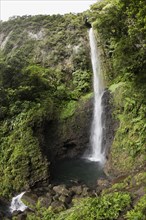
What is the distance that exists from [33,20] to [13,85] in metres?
14.6

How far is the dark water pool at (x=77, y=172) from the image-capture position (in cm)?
1567

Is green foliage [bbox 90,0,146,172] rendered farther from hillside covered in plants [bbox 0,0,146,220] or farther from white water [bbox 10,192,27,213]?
white water [bbox 10,192,27,213]

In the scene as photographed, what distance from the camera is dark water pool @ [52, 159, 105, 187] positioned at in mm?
15666

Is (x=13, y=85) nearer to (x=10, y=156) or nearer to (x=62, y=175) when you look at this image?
(x=10, y=156)

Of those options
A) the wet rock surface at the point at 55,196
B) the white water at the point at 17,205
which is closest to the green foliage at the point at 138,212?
the wet rock surface at the point at 55,196

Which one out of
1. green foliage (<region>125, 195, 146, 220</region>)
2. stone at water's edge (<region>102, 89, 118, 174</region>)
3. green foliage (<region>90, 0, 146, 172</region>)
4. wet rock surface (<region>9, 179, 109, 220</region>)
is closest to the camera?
green foliage (<region>125, 195, 146, 220</region>)

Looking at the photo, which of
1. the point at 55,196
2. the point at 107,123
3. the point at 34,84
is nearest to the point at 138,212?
the point at 55,196

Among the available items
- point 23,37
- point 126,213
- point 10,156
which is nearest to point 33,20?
point 23,37

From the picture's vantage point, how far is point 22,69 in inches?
792

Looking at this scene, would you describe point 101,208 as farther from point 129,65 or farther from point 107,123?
point 107,123

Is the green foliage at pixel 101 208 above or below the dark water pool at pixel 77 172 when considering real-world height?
below

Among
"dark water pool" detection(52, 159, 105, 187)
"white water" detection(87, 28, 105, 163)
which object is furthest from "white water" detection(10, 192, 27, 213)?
"white water" detection(87, 28, 105, 163)

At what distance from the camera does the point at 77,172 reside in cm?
1712

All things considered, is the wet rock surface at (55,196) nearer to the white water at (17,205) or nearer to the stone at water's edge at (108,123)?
the white water at (17,205)
